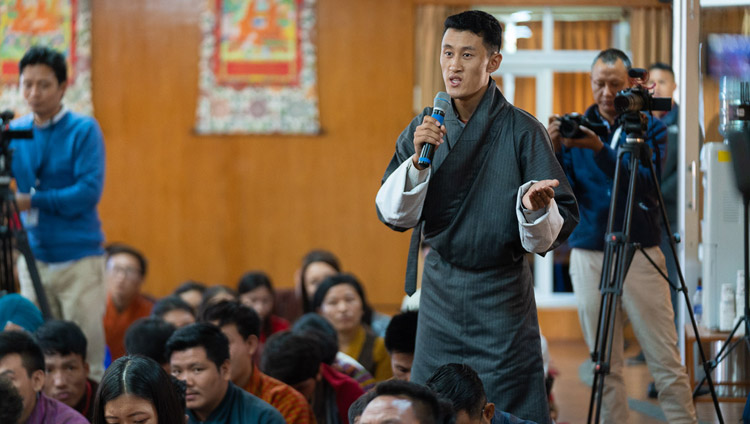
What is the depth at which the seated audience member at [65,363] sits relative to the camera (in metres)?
3.24

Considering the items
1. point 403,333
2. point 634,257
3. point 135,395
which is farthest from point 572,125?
point 135,395

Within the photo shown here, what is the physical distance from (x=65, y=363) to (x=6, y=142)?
2.74ft

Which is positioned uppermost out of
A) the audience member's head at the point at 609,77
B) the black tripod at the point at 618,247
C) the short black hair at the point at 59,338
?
the audience member's head at the point at 609,77

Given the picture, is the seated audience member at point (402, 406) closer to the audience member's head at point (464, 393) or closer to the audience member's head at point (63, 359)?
the audience member's head at point (464, 393)

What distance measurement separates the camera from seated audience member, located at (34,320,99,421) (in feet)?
10.6

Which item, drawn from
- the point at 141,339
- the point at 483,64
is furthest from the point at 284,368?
the point at 483,64

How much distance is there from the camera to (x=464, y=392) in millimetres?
2141

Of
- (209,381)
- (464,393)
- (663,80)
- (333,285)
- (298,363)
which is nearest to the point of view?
(464,393)

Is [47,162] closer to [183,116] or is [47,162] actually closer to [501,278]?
[501,278]

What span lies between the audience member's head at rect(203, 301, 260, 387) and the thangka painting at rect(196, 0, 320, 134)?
3.75 m

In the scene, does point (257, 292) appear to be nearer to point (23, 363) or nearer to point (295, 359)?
point (295, 359)

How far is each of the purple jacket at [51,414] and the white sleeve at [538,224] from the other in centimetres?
139

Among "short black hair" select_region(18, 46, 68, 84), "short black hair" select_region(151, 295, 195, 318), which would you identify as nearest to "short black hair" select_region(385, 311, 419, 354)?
"short black hair" select_region(151, 295, 195, 318)

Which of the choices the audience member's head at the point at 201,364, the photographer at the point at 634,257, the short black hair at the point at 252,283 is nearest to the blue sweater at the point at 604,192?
the photographer at the point at 634,257
